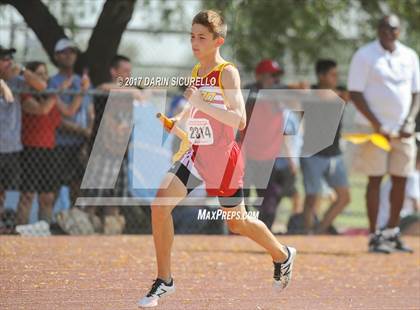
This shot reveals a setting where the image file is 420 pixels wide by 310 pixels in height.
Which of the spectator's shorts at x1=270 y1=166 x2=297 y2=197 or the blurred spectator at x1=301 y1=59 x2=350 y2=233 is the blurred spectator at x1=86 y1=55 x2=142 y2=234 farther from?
the blurred spectator at x1=301 y1=59 x2=350 y2=233

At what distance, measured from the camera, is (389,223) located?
10.4 m

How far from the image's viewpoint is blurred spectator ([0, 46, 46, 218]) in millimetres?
10391

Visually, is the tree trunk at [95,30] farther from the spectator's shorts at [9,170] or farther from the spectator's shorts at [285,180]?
the spectator's shorts at [285,180]

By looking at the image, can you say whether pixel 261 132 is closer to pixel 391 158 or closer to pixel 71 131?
pixel 391 158

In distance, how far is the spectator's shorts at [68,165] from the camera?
11.1 m

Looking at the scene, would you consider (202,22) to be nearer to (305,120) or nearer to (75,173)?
(75,173)

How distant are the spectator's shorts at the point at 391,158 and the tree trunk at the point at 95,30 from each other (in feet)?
12.7

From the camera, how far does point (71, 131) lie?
11055 mm

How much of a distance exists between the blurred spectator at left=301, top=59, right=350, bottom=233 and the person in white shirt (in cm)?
164

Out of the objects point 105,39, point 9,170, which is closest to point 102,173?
point 9,170

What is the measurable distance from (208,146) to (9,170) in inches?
187

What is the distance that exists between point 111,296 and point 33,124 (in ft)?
14.3

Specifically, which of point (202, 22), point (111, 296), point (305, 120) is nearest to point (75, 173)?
point (305, 120)

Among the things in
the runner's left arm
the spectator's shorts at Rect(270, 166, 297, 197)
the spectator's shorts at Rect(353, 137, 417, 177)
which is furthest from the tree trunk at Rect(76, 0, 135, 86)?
the runner's left arm
